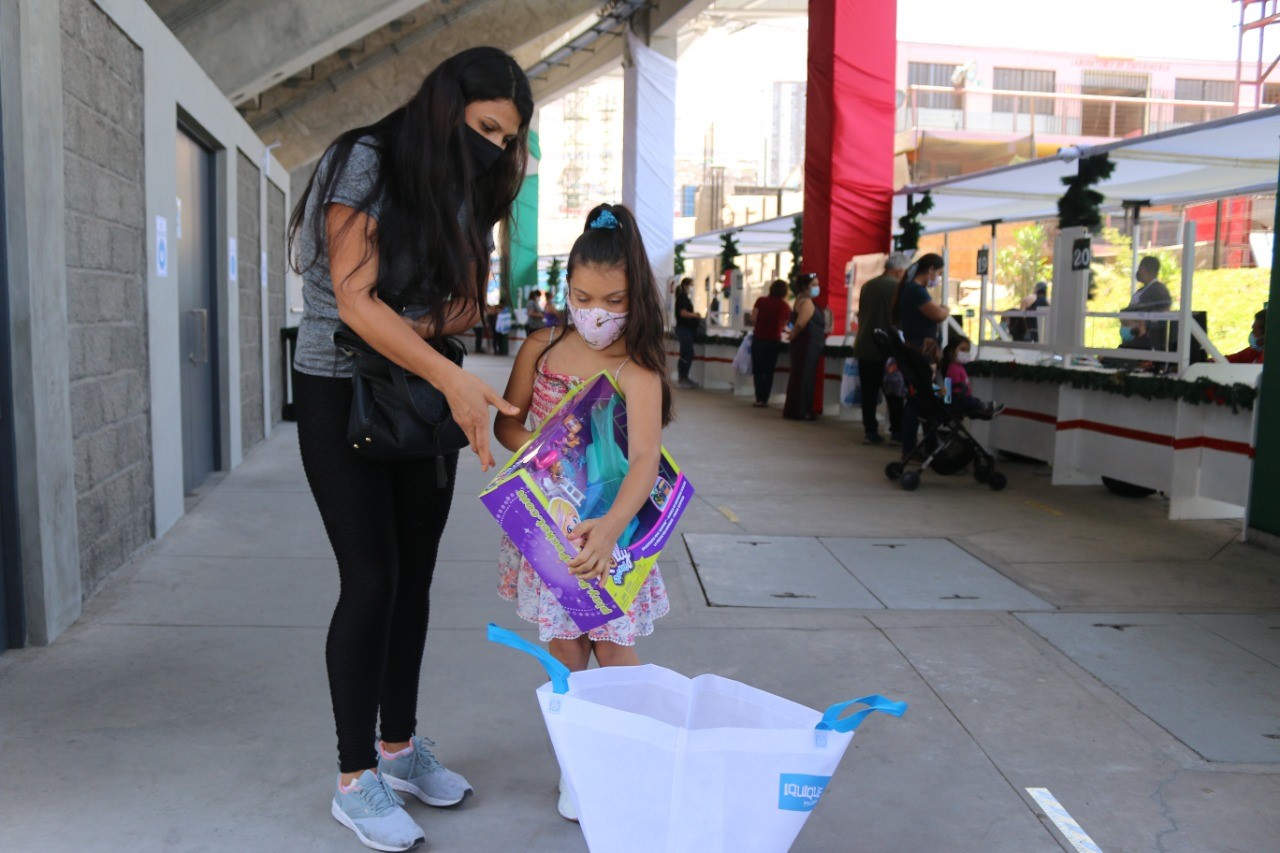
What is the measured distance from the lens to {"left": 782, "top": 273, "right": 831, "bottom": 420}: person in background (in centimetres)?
1259

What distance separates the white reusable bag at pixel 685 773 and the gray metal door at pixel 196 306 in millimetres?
4975

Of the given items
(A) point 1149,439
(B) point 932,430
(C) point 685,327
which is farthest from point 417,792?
(C) point 685,327

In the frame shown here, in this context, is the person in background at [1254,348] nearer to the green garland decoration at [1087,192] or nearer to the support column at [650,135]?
the green garland decoration at [1087,192]

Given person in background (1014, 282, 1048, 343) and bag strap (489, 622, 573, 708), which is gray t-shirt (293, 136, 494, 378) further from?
person in background (1014, 282, 1048, 343)

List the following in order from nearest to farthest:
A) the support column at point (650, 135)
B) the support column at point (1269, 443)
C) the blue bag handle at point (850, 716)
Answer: the blue bag handle at point (850, 716) → the support column at point (1269, 443) → the support column at point (650, 135)

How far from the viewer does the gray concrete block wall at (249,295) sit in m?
9.06

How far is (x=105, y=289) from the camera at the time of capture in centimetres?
484

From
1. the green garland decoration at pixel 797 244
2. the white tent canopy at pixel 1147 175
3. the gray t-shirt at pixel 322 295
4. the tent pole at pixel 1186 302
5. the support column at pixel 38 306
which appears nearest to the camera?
the gray t-shirt at pixel 322 295

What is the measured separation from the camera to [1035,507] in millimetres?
7301

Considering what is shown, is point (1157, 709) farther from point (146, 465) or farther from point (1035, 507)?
point (146, 465)

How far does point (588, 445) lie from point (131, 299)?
361cm

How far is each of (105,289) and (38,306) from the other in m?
0.98

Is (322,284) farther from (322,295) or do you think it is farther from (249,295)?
(249,295)

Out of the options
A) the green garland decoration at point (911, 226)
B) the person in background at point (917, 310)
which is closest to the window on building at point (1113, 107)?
the green garland decoration at point (911, 226)
